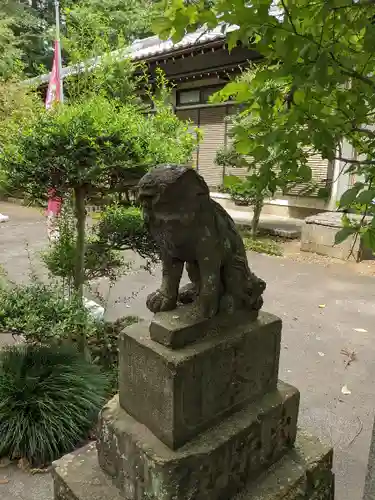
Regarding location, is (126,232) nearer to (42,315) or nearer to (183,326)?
(42,315)

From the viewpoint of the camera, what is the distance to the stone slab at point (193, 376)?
60.1 inches

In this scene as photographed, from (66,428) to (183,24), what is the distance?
8.59 ft

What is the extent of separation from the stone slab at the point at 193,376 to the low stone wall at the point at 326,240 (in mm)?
6193

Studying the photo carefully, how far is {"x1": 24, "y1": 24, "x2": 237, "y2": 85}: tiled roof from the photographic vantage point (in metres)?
3.47

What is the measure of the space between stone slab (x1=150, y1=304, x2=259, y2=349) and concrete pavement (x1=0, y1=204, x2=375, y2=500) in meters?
1.66

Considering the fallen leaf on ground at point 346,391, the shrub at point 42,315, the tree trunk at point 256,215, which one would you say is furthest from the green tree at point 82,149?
the tree trunk at point 256,215

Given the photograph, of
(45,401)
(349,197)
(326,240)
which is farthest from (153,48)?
(349,197)

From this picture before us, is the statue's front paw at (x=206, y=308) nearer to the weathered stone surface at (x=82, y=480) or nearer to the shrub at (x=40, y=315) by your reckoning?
the weathered stone surface at (x=82, y=480)

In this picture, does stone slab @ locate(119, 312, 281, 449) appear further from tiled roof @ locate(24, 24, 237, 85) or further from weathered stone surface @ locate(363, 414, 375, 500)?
tiled roof @ locate(24, 24, 237, 85)

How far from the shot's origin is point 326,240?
25.5ft

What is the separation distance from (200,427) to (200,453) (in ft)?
0.34

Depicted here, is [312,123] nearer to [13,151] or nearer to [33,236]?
[13,151]

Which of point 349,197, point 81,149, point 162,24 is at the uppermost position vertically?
point 162,24

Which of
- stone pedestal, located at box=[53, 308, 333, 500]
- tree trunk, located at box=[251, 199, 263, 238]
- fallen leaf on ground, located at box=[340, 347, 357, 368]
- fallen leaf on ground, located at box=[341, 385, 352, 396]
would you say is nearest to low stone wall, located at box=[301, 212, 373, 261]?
tree trunk, located at box=[251, 199, 263, 238]
